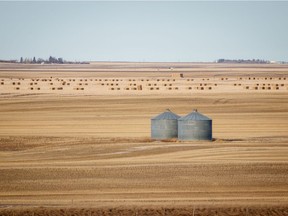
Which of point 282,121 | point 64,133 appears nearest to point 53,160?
point 64,133

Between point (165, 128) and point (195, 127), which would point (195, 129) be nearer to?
point (195, 127)

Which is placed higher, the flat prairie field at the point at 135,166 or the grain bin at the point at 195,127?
the grain bin at the point at 195,127

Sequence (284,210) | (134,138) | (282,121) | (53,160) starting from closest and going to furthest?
(284,210), (53,160), (134,138), (282,121)

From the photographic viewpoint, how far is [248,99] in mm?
66750

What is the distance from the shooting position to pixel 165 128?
38.0 m

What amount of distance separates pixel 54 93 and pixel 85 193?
2071 inches

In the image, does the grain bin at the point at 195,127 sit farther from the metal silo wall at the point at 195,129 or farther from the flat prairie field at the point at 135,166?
the flat prairie field at the point at 135,166

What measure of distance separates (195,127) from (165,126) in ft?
6.02

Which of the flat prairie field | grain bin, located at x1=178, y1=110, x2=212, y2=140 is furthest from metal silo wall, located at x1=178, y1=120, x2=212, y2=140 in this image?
the flat prairie field

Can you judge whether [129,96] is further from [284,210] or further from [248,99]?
[284,210]

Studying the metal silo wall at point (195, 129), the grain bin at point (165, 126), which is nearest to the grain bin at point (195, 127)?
the metal silo wall at point (195, 129)

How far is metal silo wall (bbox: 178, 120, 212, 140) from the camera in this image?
36.7m

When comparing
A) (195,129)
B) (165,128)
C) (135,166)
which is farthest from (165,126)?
(135,166)

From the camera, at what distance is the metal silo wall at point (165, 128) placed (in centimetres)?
3794
